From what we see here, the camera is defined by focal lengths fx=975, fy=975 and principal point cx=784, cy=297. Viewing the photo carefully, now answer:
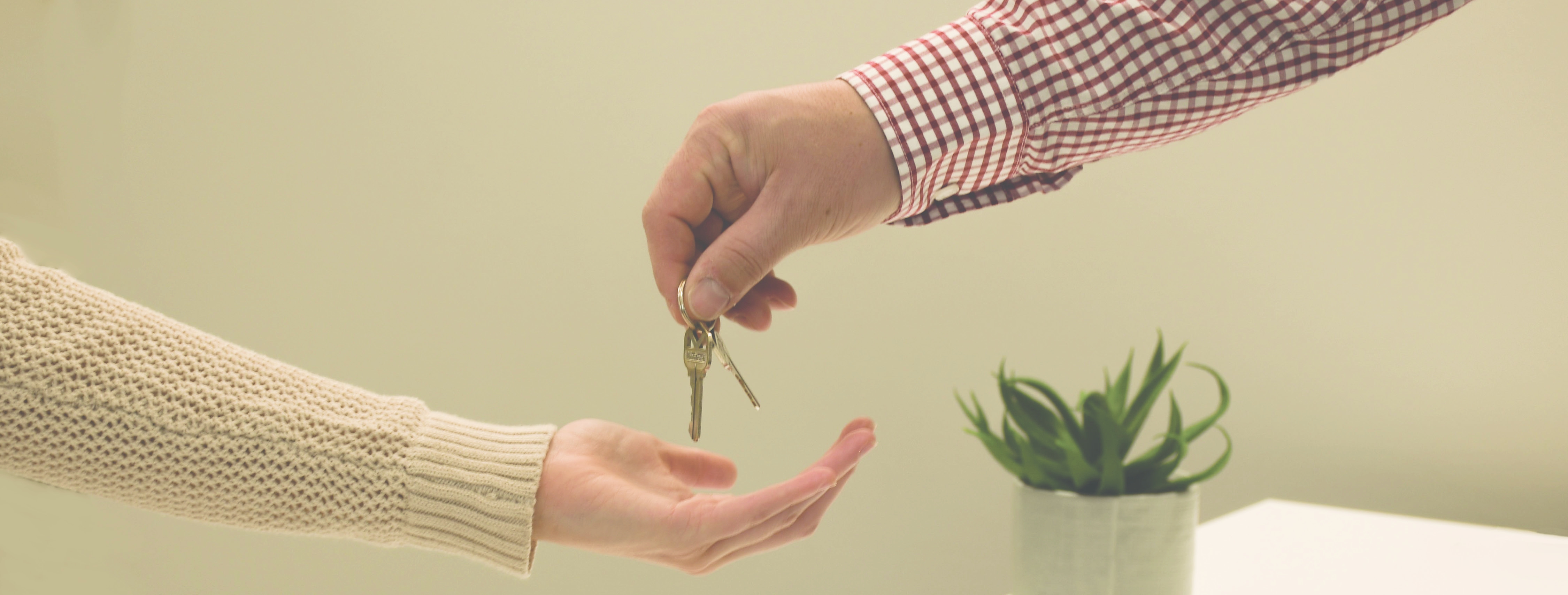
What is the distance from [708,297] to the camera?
780 mm

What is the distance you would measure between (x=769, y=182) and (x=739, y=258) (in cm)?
7

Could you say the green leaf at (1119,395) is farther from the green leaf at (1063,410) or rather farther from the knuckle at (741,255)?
the knuckle at (741,255)

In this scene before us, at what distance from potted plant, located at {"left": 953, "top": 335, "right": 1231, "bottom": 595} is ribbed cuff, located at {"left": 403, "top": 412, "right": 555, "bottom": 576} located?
17.7 inches

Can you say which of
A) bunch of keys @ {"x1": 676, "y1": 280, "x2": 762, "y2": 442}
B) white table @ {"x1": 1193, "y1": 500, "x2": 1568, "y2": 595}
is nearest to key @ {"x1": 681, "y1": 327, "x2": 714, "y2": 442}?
bunch of keys @ {"x1": 676, "y1": 280, "x2": 762, "y2": 442}

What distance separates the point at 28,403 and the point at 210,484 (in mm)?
157

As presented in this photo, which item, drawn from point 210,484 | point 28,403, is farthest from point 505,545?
point 28,403

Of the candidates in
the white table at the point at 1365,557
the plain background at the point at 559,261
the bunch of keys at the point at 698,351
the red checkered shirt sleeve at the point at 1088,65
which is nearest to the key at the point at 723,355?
the bunch of keys at the point at 698,351

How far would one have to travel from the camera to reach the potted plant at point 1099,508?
68 cm

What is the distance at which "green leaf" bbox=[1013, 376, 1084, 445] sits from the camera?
73 cm

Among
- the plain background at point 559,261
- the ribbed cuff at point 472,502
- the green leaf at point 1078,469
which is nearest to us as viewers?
the green leaf at point 1078,469

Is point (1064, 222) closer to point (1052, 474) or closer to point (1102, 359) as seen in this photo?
point (1102, 359)

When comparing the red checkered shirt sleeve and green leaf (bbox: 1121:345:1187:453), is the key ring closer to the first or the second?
the red checkered shirt sleeve

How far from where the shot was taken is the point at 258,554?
189 cm

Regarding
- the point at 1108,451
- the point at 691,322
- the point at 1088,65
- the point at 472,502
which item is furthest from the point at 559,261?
the point at 1108,451
